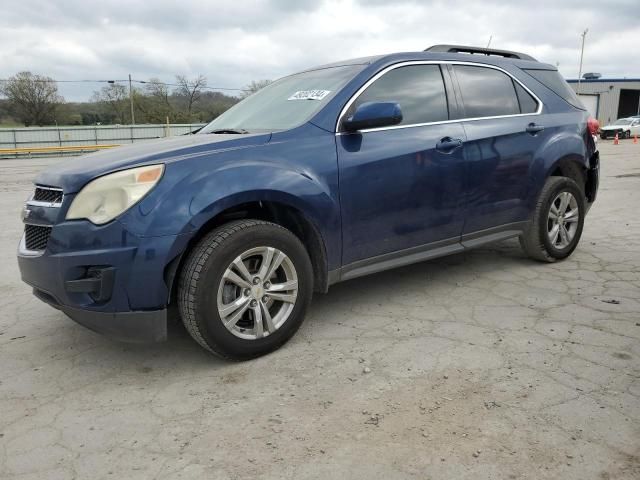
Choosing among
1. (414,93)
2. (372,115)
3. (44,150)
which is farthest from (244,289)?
(44,150)

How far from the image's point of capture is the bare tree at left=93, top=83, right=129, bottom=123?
50.7 metres

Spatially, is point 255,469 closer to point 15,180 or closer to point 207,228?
point 207,228

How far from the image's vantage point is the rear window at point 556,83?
4590mm

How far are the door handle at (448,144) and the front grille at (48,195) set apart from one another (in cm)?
242

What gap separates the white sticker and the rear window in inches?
84.1

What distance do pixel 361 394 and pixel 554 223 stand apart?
2.91 metres

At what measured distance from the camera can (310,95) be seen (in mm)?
3547

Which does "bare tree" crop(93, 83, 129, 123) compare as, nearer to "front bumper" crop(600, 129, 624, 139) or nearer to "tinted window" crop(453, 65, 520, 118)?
"front bumper" crop(600, 129, 624, 139)

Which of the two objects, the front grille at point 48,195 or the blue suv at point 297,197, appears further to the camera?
the front grille at point 48,195

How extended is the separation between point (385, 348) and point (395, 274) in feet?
4.84

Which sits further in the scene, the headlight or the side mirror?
the side mirror

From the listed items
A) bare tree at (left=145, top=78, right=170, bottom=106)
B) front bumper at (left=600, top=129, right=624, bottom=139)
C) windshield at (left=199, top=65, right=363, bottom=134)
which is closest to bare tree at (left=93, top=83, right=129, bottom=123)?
bare tree at (left=145, top=78, right=170, bottom=106)

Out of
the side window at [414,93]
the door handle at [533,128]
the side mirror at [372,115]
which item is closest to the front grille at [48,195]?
the side mirror at [372,115]

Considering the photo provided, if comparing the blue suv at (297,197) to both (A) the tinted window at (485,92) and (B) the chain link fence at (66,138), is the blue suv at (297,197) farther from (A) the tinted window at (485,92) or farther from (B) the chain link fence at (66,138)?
(B) the chain link fence at (66,138)
